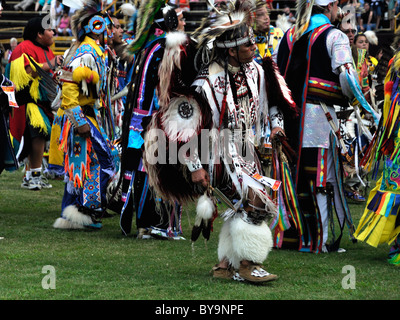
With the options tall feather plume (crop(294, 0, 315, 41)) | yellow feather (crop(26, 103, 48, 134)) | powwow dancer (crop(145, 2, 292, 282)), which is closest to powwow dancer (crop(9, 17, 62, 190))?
yellow feather (crop(26, 103, 48, 134))

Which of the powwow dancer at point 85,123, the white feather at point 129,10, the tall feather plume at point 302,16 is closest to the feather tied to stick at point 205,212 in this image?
the tall feather plume at point 302,16

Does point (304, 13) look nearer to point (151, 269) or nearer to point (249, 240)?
point (249, 240)

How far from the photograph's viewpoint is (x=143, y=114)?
6.62m

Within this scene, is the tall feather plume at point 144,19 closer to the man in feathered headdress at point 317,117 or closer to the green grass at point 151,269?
the man in feathered headdress at point 317,117

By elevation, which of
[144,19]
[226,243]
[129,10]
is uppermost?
[129,10]

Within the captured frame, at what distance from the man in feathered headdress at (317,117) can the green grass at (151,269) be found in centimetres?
37

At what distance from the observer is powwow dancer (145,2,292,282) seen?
4.83m

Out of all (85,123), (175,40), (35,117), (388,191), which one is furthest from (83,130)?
(388,191)

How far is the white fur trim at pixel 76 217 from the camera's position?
738 centimetres

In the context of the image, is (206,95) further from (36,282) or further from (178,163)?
(36,282)

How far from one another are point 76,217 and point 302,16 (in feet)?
9.51

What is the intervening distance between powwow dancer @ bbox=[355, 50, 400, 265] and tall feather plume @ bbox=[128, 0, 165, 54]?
83.7 inches

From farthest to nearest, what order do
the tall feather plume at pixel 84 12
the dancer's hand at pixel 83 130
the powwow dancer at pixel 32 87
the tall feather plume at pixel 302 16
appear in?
1. the powwow dancer at pixel 32 87
2. the tall feather plume at pixel 84 12
3. the dancer's hand at pixel 83 130
4. the tall feather plume at pixel 302 16

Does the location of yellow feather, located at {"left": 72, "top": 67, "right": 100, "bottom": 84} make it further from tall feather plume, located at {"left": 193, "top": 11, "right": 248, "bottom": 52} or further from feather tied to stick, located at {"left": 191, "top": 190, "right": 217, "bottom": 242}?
feather tied to stick, located at {"left": 191, "top": 190, "right": 217, "bottom": 242}
